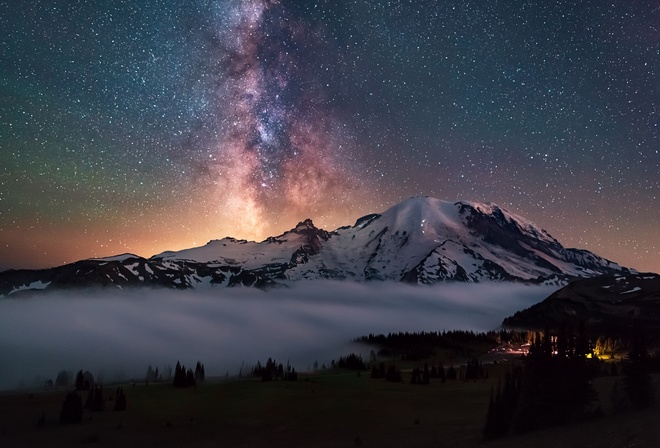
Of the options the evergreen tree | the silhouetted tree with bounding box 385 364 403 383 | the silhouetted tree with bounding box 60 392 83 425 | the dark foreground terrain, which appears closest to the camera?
the dark foreground terrain

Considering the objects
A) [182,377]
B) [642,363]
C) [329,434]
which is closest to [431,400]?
[329,434]

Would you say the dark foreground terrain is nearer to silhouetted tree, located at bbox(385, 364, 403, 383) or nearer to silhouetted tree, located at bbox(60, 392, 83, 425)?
silhouetted tree, located at bbox(60, 392, 83, 425)

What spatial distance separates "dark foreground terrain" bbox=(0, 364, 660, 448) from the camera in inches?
2021

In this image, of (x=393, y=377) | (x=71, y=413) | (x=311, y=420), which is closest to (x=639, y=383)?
(x=311, y=420)

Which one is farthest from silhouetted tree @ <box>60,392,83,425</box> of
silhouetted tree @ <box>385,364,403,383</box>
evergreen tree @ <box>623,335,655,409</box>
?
evergreen tree @ <box>623,335,655,409</box>

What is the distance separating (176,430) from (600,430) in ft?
227

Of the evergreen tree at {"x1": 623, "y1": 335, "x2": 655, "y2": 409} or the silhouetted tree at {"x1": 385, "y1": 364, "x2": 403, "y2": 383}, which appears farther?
the silhouetted tree at {"x1": 385, "y1": 364, "x2": 403, "y2": 383}

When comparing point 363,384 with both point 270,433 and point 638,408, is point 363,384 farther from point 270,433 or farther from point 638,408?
point 638,408

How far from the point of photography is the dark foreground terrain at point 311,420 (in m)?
51.3

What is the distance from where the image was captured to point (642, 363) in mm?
57219

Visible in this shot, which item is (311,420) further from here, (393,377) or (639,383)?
(393,377)

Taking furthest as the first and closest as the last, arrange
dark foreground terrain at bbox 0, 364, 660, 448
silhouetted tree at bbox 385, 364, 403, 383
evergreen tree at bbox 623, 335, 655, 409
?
silhouetted tree at bbox 385, 364, 403, 383 → evergreen tree at bbox 623, 335, 655, 409 → dark foreground terrain at bbox 0, 364, 660, 448

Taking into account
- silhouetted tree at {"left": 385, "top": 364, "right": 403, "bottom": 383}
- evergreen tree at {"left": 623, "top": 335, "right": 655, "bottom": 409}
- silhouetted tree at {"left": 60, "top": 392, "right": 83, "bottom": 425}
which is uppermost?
evergreen tree at {"left": 623, "top": 335, "right": 655, "bottom": 409}

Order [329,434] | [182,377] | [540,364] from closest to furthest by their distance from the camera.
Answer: [540,364]
[329,434]
[182,377]
